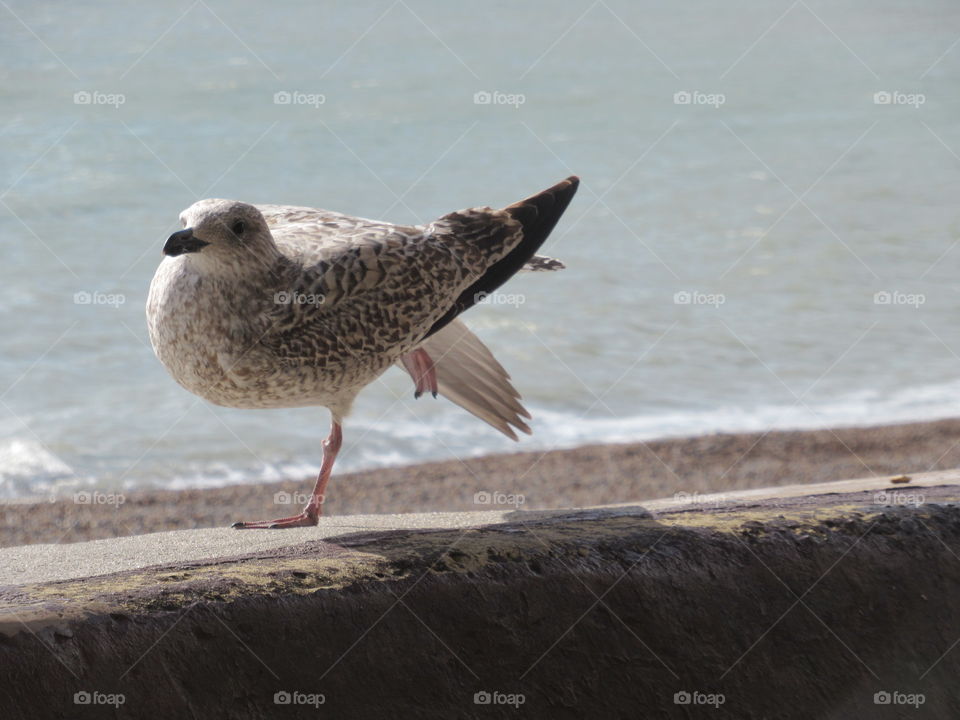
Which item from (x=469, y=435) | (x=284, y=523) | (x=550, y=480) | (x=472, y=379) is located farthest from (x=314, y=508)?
(x=469, y=435)

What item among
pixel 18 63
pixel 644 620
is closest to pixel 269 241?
pixel 644 620

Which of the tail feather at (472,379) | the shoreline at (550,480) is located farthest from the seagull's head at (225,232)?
the shoreline at (550,480)

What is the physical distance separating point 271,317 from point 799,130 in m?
14.6

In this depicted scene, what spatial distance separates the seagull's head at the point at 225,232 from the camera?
3.84 metres

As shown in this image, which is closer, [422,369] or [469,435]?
[422,369]

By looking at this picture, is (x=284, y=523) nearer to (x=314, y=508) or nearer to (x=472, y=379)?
(x=314, y=508)

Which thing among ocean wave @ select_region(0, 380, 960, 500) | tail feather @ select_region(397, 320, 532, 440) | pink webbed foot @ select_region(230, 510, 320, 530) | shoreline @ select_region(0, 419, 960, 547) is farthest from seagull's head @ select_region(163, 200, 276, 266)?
ocean wave @ select_region(0, 380, 960, 500)

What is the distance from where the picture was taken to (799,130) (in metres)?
17.3

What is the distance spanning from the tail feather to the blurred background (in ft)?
8.32

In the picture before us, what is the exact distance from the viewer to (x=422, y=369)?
5074 millimetres

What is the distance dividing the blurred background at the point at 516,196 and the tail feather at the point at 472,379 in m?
2.54

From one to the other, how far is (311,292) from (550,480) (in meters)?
3.46

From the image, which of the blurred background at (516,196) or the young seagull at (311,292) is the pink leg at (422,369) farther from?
the blurred background at (516,196)

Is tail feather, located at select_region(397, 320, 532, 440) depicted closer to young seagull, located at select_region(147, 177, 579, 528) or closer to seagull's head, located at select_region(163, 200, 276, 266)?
young seagull, located at select_region(147, 177, 579, 528)
